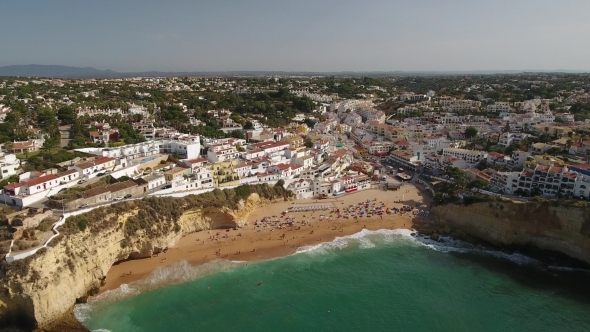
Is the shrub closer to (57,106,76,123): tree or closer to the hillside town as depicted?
the hillside town

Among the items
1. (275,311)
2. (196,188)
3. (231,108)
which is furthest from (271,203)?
(231,108)

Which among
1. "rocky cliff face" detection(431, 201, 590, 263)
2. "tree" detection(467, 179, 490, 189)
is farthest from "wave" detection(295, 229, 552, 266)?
"tree" detection(467, 179, 490, 189)

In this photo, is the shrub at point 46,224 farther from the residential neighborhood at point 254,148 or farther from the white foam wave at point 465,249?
the white foam wave at point 465,249

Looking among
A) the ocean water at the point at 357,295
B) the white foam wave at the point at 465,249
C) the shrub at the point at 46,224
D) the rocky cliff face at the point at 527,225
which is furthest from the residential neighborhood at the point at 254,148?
the ocean water at the point at 357,295

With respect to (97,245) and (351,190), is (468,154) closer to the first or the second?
(351,190)

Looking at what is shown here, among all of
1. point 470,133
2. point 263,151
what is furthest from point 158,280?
point 470,133

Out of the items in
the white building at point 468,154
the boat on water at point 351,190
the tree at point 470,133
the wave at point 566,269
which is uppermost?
the tree at point 470,133
